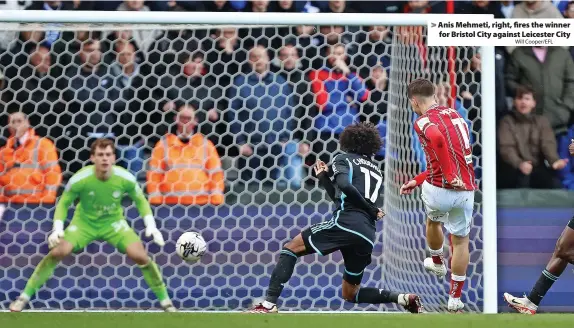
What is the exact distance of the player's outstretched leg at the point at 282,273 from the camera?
6262 millimetres

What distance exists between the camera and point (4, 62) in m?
7.25

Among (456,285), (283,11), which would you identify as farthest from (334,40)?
(456,285)

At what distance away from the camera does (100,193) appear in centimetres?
729

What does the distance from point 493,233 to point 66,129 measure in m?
2.99

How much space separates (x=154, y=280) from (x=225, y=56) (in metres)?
1.61

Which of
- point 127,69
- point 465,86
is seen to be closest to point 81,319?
point 127,69

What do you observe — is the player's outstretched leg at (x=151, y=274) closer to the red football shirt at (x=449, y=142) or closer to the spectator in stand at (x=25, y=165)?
the spectator in stand at (x=25, y=165)

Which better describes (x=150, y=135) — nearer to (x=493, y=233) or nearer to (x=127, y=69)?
(x=127, y=69)

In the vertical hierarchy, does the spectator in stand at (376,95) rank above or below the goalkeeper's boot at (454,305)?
above

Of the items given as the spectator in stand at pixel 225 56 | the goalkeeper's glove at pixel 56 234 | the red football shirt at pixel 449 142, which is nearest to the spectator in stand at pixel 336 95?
the spectator in stand at pixel 225 56

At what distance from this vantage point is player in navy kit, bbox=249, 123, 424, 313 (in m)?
6.27

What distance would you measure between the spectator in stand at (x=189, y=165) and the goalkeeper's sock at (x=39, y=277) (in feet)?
3.07

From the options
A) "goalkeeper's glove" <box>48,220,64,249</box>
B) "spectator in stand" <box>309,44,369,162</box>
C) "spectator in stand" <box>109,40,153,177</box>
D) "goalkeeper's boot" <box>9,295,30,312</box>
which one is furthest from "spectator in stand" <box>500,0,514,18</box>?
"goalkeeper's boot" <box>9,295,30,312</box>

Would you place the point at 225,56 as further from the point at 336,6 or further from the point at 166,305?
the point at 166,305
